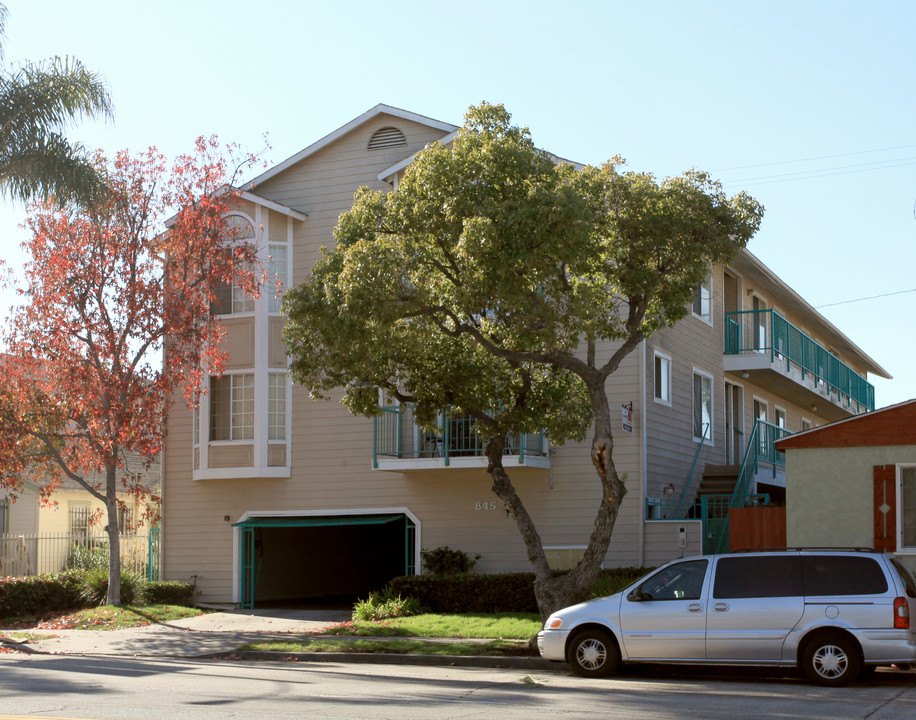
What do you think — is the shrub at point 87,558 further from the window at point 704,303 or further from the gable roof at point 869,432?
the gable roof at point 869,432

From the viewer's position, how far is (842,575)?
477 inches

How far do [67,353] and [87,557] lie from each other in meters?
9.79

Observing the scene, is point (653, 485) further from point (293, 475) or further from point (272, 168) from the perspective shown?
point (272, 168)

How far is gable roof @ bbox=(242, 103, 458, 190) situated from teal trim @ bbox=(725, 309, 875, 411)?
8285mm

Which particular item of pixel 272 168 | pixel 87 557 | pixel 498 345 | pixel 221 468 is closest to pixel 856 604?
pixel 498 345

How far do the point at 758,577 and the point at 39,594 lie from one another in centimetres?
1529

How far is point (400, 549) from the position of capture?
30.8 metres

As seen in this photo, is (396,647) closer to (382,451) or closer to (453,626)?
(453,626)

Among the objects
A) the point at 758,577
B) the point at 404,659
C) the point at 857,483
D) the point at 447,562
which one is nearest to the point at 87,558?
the point at 447,562

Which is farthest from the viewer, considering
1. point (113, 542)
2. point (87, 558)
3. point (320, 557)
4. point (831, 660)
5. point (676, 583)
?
point (87, 558)

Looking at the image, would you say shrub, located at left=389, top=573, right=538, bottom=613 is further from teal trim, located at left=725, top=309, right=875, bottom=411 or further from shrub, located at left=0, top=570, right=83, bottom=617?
teal trim, located at left=725, top=309, right=875, bottom=411

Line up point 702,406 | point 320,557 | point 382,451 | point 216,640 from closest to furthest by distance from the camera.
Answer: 1. point 216,640
2. point 382,451
3. point 702,406
4. point 320,557

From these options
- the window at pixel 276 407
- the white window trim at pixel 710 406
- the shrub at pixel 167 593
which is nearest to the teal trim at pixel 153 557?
the shrub at pixel 167 593

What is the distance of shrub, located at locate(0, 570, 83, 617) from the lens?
21391 millimetres
